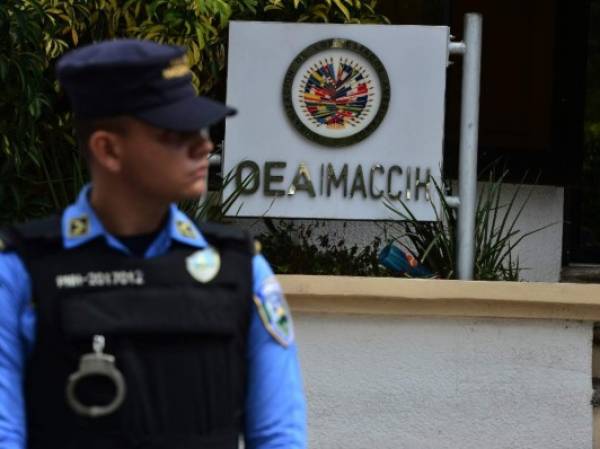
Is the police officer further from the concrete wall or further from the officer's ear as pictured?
the concrete wall

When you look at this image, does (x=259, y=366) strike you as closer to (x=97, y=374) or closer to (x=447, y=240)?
(x=97, y=374)

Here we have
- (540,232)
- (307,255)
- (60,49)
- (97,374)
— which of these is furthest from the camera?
(540,232)

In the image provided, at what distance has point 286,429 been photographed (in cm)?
226

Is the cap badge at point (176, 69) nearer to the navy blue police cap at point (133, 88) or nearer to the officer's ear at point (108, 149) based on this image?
the navy blue police cap at point (133, 88)

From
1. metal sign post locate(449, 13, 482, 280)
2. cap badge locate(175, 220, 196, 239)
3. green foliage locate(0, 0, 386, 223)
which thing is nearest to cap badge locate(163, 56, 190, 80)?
cap badge locate(175, 220, 196, 239)

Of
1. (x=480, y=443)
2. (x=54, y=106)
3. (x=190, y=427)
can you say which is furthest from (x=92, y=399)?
(x=54, y=106)

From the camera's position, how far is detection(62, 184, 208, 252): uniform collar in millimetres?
2229

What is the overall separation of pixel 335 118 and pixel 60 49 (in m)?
1.22

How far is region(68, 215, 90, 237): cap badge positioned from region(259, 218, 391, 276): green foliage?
387 centimetres

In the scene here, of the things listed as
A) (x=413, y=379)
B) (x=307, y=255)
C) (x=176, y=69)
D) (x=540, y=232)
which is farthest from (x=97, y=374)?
(x=540, y=232)

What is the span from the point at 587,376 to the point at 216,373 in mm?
3876

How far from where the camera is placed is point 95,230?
88.0 inches

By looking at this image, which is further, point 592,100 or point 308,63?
point 592,100

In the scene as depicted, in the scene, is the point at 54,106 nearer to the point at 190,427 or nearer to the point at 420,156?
the point at 420,156
